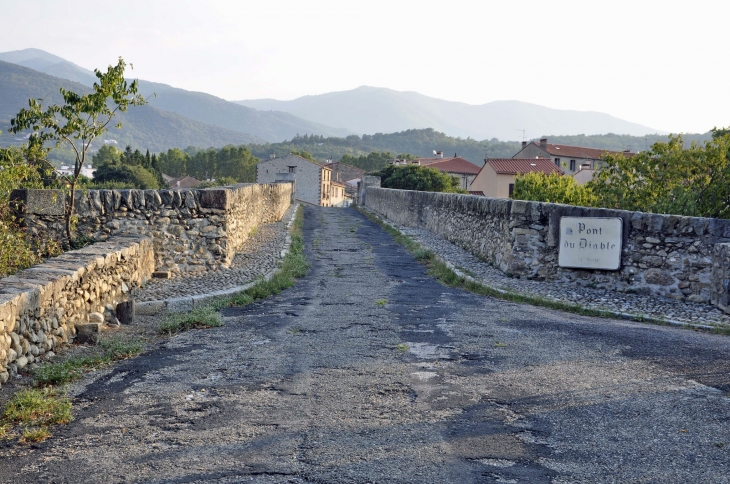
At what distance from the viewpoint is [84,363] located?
19.3ft

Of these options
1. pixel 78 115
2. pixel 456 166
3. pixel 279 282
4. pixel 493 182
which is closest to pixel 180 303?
pixel 279 282

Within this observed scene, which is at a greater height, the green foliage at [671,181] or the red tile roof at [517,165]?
the red tile roof at [517,165]

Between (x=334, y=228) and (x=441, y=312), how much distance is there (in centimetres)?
1536

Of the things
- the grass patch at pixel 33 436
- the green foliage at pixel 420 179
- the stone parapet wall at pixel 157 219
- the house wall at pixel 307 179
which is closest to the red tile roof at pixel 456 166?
the house wall at pixel 307 179

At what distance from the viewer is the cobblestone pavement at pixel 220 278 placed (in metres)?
9.30

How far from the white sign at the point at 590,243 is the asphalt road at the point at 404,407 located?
85.7 inches

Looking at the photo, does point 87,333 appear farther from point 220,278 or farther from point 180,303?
point 220,278

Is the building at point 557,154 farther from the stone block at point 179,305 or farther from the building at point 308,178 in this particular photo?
the stone block at point 179,305

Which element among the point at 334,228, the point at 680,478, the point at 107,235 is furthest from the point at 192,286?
the point at 334,228

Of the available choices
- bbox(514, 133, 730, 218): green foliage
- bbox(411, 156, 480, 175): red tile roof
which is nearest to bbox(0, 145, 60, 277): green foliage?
bbox(514, 133, 730, 218): green foliage

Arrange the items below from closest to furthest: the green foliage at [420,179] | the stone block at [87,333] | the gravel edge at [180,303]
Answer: the stone block at [87,333] → the gravel edge at [180,303] → the green foliage at [420,179]

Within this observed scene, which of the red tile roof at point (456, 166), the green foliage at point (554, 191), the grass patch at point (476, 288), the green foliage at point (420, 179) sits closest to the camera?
the grass patch at point (476, 288)

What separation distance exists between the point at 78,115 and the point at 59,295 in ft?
14.3

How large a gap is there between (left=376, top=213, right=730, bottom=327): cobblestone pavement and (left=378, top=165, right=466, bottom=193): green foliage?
35891mm
